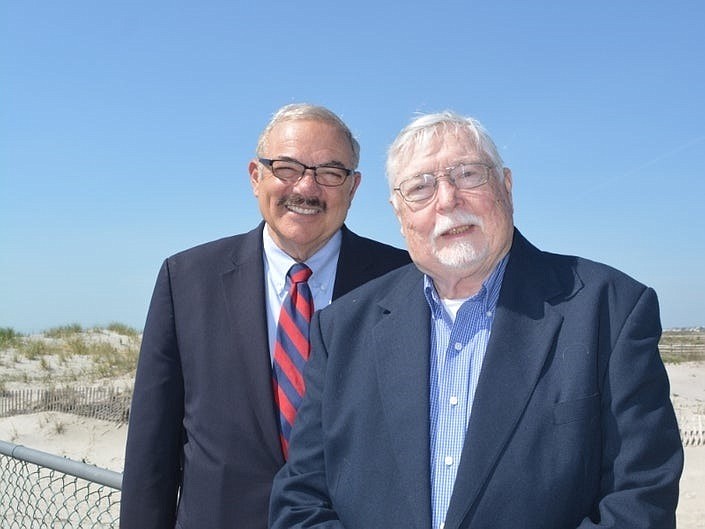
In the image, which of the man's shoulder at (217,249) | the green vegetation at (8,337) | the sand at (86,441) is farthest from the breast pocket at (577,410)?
the green vegetation at (8,337)

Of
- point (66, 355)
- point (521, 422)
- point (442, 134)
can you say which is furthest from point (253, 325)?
point (66, 355)

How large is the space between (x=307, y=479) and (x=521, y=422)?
0.79 metres

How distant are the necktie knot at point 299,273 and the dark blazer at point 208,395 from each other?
0.13 m

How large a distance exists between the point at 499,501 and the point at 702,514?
1000 centimetres

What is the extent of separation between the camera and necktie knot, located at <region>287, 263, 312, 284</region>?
315 cm

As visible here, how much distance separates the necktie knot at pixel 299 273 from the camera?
10.3ft

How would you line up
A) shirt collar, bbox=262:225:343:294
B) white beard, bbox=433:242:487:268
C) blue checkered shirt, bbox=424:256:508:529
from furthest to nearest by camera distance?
shirt collar, bbox=262:225:343:294 → white beard, bbox=433:242:487:268 → blue checkered shirt, bbox=424:256:508:529

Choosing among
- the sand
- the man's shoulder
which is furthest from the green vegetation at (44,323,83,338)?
the man's shoulder

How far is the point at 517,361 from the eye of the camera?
2236mm

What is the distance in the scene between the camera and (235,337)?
303cm

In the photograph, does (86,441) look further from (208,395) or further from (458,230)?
(458,230)

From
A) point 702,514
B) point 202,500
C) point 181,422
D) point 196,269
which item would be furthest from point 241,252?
point 702,514

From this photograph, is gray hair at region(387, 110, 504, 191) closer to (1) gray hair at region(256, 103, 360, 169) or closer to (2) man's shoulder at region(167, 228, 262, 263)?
(1) gray hair at region(256, 103, 360, 169)

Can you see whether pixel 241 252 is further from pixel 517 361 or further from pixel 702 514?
pixel 702 514
